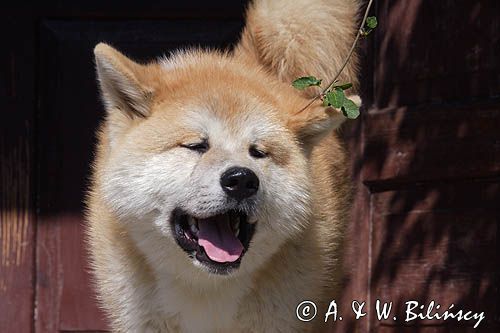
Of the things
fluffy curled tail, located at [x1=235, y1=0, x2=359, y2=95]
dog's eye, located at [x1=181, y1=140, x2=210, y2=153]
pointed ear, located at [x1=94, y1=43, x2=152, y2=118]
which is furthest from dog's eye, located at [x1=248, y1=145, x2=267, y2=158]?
fluffy curled tail, located at [x1=235, y1=0, x2=359, y2=95]

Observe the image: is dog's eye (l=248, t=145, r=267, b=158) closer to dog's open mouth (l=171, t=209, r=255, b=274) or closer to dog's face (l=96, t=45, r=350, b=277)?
dog's face (l=96, t=45, r=350, b=277)

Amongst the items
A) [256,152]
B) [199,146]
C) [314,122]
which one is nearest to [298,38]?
[314,122]

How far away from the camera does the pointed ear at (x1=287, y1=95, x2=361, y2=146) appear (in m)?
5.00

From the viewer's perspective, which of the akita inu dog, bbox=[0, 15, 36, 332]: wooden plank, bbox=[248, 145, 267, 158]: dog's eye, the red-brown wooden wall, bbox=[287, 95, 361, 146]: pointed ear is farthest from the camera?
bbox=[0, 15, 36, 332]: wooden plank

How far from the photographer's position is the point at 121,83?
4855mm

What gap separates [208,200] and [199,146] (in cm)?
27

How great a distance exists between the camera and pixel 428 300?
19.6 ft

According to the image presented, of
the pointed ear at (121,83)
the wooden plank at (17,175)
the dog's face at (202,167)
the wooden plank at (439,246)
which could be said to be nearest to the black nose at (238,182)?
A: the dog's face at (202,167)

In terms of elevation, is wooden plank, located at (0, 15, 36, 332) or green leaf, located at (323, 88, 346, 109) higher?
wooden plank, located at (0, 15, 36, 332)

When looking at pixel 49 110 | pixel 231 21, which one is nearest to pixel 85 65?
pixel 49 110

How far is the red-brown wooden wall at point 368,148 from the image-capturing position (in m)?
5.88

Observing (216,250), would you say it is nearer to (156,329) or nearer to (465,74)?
Result: (156,329)

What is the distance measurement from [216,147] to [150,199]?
0.36m

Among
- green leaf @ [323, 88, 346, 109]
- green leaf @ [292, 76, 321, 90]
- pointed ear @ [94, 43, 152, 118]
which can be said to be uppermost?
pointed ear @ [94, 43, 152, 118]
